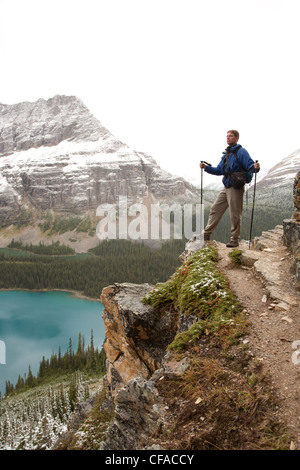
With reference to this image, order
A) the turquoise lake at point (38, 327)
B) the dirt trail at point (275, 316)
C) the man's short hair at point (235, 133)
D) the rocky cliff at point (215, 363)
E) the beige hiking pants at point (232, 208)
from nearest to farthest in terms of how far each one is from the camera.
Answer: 1. the rocky cliff at point (215, 363)
2. the dirt trail at point (275, 316)
3. the man's short hair at point (235, 133)
4. the beige hiking pants at point (232, 208)
5. the turquoise lake at point (38, 327)

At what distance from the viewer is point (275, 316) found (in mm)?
6160

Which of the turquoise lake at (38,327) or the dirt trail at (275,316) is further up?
the dirt trail at (275,316)

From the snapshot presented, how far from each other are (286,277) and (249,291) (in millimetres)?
1149

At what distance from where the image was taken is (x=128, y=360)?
34.1 ft

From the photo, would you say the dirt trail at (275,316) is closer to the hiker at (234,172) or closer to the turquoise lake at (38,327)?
the hiker at (234,172)

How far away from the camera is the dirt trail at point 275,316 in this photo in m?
→ 4.19

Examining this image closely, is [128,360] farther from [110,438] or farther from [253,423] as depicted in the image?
[253,423]

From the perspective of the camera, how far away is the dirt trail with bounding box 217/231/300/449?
4.19 m

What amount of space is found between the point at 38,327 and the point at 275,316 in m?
90.3

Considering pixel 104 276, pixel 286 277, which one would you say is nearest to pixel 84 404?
pixel 286 277

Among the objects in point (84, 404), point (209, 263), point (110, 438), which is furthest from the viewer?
point (84, 404)

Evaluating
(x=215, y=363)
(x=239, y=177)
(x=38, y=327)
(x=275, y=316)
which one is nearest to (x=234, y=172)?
(x=239, y=177)

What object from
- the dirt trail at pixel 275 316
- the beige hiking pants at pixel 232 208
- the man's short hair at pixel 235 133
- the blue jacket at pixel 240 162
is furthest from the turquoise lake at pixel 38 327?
the man's short hair at pixel 235 133

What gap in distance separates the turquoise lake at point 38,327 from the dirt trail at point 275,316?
68.6 m
